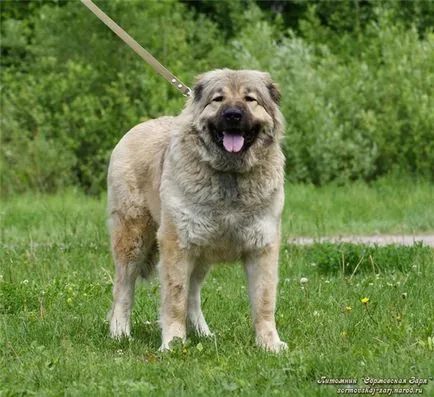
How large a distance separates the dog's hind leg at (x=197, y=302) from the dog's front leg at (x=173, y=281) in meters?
0.41

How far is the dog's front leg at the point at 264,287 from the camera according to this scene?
632 centimetres

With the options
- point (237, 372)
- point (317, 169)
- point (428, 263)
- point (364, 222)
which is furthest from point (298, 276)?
point (317, 169)

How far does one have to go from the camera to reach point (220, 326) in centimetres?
701

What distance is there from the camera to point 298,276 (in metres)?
8.62

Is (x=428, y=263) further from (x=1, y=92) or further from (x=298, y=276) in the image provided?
(x=1, y=92)

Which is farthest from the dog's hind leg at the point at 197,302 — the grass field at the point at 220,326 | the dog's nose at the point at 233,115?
the dog's nose at the point at 233,115

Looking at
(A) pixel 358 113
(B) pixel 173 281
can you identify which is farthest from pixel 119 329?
(A) pixel 358 113

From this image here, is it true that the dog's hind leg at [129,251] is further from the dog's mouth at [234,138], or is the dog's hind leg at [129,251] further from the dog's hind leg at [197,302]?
the dog's mouth at [234,138]

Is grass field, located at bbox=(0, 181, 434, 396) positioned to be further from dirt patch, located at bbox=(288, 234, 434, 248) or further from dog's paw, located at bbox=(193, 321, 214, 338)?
dirt patch, located at bbox=(288, 234, 434, 248)

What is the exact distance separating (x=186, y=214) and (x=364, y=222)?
758 cm

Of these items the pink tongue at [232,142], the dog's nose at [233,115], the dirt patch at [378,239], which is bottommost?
the dirt patch at [378,239]

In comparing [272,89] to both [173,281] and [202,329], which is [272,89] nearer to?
[173,281]

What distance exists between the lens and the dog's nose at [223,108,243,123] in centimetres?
610

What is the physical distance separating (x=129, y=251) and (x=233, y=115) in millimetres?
1491
